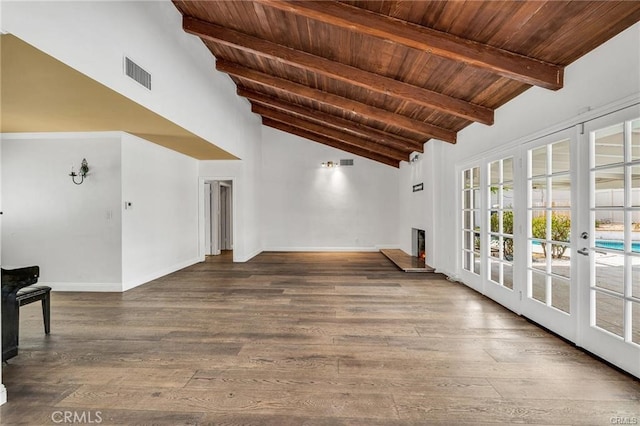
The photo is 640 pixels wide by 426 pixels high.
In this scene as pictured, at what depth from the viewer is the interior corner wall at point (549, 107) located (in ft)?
7.42

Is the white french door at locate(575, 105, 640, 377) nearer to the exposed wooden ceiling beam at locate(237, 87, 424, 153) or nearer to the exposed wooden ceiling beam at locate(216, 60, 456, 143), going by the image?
the exposed wooden ceiling beam at locate(216, 60, 456, 143)

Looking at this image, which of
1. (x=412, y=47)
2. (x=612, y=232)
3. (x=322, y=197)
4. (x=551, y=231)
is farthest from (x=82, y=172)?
(x=612, y=232)

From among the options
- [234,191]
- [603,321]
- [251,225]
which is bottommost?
[603,321]

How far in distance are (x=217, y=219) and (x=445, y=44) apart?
7.35 m

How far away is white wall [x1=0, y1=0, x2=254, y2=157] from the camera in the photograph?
86.6 inches

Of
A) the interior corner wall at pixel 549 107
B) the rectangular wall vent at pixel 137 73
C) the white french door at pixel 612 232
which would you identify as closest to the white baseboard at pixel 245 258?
the interior corner wall at pixel 549 107

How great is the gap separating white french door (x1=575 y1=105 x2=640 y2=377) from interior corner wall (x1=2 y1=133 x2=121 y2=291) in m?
5.66

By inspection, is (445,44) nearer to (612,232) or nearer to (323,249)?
(612,232)

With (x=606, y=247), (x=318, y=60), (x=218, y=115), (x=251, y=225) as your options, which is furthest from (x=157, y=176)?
(x=606, y=247)

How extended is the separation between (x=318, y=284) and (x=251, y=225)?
3648 millimetres

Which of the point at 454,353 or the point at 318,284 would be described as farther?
the point at 318,284

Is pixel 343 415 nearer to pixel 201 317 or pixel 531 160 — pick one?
pixel 201 317

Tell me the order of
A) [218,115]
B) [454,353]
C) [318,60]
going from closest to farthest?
[454,353], [318,60], [218,115]

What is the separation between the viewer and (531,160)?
137 inches
